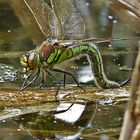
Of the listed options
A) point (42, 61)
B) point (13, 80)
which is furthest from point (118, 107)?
point (13, 80)

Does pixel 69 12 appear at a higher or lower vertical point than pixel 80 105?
higher

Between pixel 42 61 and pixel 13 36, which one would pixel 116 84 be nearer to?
pixel 42 61

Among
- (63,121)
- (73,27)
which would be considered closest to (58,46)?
(73,27)

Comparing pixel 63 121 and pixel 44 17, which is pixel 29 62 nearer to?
pixel 44 17

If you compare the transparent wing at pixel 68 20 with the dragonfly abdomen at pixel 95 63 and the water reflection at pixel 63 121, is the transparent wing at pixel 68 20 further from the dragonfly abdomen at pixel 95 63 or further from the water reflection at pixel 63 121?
the water reflection at pixel 63 121

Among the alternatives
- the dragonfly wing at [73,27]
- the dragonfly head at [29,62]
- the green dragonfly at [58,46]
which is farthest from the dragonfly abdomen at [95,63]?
the dragonfly head at [29,62]

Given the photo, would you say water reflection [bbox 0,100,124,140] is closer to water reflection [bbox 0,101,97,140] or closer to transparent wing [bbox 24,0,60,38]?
water reflection [bbox 0,101,97,140]
